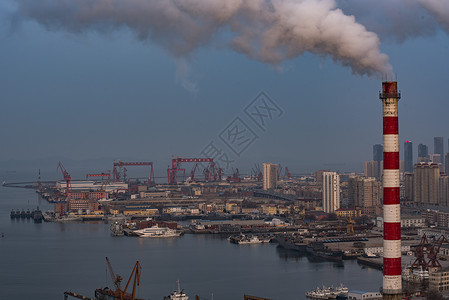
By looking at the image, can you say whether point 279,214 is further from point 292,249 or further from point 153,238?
point 292,249

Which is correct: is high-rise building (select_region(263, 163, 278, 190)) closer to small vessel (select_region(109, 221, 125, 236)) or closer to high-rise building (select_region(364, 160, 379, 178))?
high-rise building (select_region(364, 160, 379, 178))

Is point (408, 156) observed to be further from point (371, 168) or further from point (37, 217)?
point (37, 217)

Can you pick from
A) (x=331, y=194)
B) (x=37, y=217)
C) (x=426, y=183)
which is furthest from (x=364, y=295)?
(x=426, y=183)

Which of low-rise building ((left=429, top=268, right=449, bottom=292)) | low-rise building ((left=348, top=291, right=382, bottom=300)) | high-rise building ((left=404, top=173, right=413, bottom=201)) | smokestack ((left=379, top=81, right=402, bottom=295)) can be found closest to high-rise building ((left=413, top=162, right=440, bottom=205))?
high-rise building ((left=404, top=173, right=413, bottom=201))

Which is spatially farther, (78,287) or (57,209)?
(57,209)

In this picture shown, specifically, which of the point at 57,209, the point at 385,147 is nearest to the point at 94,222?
the point at 57,209
